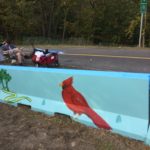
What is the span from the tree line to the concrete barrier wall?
4675cm

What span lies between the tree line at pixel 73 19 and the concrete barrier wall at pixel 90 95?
4675cm

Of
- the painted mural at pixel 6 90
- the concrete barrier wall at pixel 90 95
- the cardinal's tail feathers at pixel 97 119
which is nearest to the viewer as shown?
the concrete barrier wall at pixel 90 95

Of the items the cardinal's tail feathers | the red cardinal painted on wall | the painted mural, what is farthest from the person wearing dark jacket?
the cardinal's tail feathers

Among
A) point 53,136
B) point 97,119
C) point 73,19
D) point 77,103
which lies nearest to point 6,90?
point 77,103

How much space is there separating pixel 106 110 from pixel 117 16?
172 feet

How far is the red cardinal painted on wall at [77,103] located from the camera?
19.6 feet

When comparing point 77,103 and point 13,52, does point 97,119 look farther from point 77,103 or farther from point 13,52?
point 13,52

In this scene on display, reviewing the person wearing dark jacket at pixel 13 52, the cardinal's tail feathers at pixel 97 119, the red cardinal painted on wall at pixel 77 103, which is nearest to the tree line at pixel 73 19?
the person wearing dark jacket at pixel 13 52

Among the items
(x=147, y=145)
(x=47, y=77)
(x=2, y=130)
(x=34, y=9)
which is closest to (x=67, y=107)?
(x=47, y=77)

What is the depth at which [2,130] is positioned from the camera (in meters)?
6.34

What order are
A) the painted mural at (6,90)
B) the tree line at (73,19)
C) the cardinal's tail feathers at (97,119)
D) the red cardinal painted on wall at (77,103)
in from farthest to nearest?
the tree line at (73,19), the painted mural at (6,90), the red cardinal painted on wall at (77,103), the cardinal's tail feathers at (97,119)

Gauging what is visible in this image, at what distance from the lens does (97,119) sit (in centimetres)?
600

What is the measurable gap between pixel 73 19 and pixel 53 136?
52.7 meters

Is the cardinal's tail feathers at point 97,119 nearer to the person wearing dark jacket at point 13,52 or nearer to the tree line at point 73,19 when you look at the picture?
the person wearing dark jacket at point 13,52
